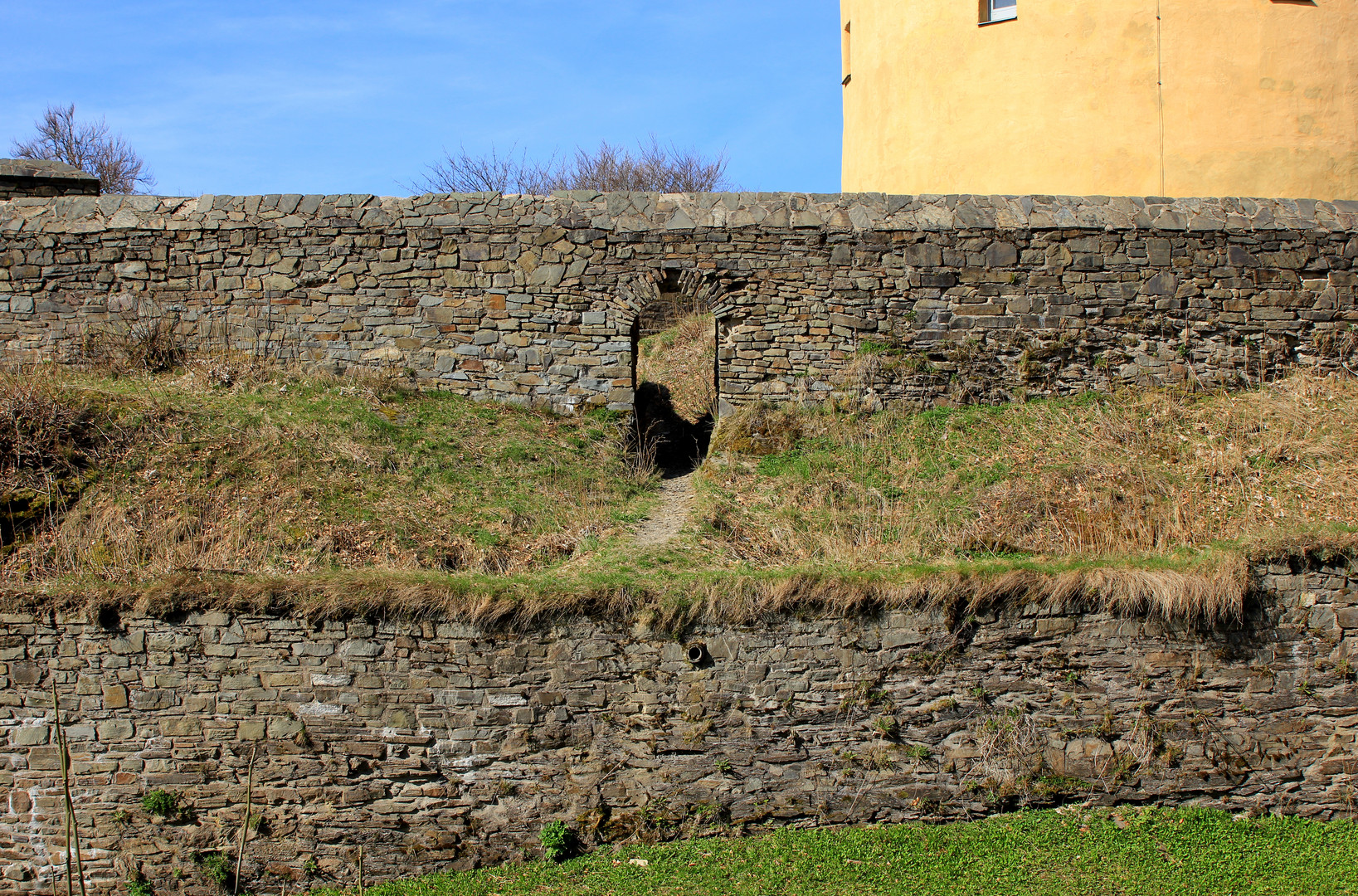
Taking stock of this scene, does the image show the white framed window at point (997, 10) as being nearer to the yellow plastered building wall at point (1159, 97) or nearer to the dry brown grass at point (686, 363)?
the yellow plastered building wall at point (1159, 97)

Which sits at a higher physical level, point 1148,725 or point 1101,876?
point 1148,725

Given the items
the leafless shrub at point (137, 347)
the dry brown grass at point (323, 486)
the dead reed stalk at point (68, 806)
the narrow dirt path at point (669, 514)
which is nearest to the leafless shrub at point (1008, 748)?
the narrow dirt path at point (669, 514)

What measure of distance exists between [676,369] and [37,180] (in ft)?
26.3

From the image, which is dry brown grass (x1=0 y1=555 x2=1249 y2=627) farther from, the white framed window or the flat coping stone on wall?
the white framed window

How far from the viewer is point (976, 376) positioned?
9727 mm

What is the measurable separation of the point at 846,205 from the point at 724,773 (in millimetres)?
6099

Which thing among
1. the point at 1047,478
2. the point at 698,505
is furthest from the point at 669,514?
the point at 1047,478

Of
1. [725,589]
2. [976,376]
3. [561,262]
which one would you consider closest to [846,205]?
[976,376]

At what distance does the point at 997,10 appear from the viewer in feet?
37.9

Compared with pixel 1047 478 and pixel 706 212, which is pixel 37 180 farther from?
pixel 1047 478

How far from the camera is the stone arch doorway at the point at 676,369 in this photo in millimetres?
9672

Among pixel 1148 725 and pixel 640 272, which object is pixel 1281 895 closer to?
pixel 1148 725

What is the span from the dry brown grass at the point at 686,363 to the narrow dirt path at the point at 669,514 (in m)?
2.48

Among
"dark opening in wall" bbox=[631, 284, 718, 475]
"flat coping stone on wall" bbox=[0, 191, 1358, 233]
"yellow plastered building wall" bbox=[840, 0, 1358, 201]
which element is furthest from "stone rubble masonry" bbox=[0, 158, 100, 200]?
"yellow plastered building wall" bbox=[840, 0, 1358, 201]
